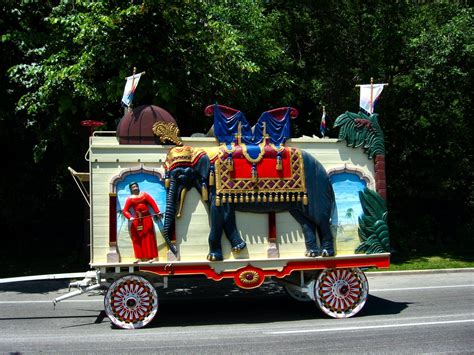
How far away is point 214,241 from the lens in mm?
8891

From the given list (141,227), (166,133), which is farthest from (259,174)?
(141,227)

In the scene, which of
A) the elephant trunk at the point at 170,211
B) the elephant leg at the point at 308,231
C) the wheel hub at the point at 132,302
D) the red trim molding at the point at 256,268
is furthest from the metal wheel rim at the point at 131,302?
the elephant leg at the point at 308,231

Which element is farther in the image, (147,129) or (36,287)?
(36,287)

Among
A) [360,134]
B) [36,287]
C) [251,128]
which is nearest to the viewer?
[251,128]

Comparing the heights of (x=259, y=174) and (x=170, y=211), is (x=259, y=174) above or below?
above

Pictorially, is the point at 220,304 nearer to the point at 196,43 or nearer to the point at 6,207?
the point at 196,43

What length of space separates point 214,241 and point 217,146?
1642 millimetres

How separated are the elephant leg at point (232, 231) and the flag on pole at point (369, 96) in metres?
3.25

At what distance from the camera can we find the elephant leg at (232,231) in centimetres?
896

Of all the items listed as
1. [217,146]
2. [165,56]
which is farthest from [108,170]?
[165,56]

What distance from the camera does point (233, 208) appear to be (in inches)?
356

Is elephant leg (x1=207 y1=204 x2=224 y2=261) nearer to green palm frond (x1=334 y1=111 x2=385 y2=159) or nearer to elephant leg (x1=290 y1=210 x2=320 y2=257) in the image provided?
elephant leg (x1=290 y1=210 x2=320 y2=257)

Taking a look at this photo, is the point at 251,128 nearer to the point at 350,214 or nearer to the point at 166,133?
the point at 166,133

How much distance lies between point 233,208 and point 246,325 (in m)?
2.05
